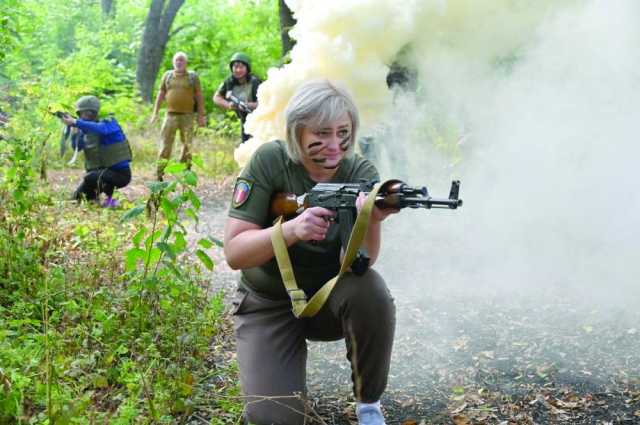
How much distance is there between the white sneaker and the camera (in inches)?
111

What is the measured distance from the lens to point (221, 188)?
898cm

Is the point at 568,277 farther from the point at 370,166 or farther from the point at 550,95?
the point at 370,166

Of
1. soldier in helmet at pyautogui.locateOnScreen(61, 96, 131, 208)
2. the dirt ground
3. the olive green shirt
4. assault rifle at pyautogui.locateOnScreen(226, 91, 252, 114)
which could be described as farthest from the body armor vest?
the olive green shirt

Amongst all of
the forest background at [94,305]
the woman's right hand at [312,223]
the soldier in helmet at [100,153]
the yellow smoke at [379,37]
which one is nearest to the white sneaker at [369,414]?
the forest background at [94,305]

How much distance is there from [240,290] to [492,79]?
341 centimetres

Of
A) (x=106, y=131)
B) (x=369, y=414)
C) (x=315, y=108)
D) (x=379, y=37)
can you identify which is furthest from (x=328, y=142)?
(x=106, y=131)

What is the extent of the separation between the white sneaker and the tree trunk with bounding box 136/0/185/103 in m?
14.6

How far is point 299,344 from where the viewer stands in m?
2.95

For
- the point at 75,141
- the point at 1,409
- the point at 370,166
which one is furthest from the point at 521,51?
the point at 75,141

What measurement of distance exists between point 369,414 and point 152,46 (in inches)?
602

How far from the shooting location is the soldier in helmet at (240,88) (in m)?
8.95

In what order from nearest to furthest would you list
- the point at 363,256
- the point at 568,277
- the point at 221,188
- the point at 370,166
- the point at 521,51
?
the point at 363,256 → the point at 370,166 → the point at 568,277 → the point at 521,51 → the point at 221,188

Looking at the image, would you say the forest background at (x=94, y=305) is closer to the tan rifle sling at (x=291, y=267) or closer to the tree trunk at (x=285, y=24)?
the tan rifle sling at (x=291, y=267)

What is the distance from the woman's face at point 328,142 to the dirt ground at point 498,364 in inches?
43.0
